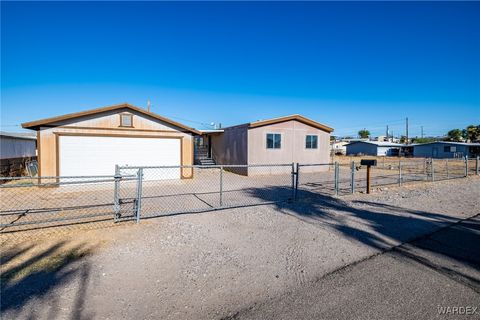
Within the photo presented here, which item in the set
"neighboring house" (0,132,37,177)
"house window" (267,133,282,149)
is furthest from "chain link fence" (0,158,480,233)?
"house window" (267,133,282,149)

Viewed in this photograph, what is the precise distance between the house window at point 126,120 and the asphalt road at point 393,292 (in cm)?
1153

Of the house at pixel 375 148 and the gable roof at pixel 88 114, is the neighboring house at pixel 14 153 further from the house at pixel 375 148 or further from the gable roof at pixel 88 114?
the house at pixel 375 148

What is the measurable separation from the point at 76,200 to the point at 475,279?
9.87 metres

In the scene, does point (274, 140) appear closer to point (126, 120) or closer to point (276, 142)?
point (276, 142)

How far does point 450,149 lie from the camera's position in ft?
Result: 141

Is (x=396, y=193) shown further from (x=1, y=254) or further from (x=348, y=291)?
(x=1, y=254)

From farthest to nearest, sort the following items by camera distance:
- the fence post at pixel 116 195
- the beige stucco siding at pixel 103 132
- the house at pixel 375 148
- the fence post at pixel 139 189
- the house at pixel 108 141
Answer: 1. the house at pixel 375 148
2. the house at pixel 108 141
3. the beige stucco siding at pixel 103 132
4. the fence post at pixel 139 189
5. the fence post at pixel 116 195

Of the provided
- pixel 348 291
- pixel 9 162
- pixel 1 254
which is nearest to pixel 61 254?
pixel 1 254

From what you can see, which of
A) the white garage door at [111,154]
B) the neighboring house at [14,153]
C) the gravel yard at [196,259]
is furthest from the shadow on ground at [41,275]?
the neighboring house at [14,153]

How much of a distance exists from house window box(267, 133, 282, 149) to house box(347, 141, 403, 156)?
1552 inches

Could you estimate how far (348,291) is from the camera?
310cm

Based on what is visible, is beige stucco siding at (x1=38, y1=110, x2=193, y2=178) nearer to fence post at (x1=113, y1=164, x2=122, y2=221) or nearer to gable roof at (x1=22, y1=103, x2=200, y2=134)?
gable roof at (x1=22, y1=103, x2=200, y2=134)

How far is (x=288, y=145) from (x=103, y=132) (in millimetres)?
10933

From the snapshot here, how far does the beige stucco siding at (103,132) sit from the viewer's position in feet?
36.2
